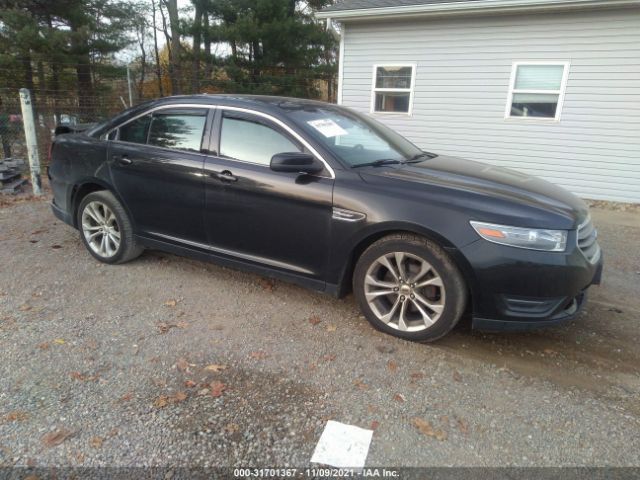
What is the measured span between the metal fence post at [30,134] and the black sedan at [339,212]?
325 centimetres

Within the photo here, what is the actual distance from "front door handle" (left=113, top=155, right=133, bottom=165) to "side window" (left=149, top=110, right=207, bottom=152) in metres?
0.25

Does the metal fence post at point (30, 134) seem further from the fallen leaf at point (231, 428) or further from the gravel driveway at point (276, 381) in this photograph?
the fallen leaf at point (231, 428)

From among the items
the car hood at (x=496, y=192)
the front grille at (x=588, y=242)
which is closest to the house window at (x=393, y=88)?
Result: the car hood at (x=496, y=192)

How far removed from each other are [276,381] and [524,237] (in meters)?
1.72

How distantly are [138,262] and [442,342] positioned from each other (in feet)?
9.84

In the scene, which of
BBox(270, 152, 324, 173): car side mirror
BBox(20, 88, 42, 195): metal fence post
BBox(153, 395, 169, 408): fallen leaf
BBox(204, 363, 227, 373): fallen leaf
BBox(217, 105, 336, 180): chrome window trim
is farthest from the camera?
BBox(20, 88, 42, 195): metal fence post

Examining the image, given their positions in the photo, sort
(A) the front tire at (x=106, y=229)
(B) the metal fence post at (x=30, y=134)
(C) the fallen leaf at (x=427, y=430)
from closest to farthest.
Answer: (C) the fallen leaf at (x=427, y=430) → (A) the front tire at (x=106, y=229) → (B) the metal fence post at (x=30, y=134)

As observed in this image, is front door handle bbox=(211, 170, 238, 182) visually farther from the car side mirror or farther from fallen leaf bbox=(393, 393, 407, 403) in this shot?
fallen leaf bbox=(393, 393, 407, 403)

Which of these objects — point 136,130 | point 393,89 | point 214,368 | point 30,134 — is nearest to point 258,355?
point 214,368

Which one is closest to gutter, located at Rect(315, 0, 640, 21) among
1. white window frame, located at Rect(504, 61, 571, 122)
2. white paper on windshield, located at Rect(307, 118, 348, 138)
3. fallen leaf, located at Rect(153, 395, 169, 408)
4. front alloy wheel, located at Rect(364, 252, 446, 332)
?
white window frame, located at Rect(504, 61, 571, 122)

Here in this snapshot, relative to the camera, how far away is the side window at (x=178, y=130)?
11.8ft

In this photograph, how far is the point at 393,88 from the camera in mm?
9625

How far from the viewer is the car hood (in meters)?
2.67

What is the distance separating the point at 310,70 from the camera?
14.2m
